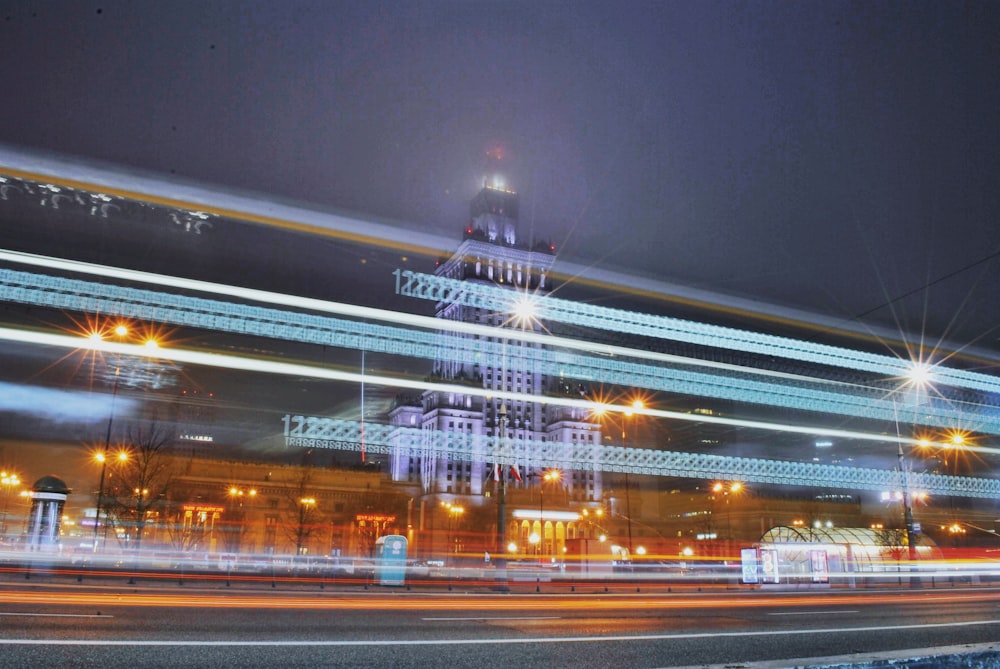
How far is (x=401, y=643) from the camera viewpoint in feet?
27.1

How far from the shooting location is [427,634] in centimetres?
940

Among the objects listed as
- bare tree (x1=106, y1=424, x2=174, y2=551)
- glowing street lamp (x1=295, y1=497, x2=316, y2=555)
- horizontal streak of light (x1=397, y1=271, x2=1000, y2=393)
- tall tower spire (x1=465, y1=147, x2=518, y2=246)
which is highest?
tall tower spire (x1=465, y1=147, x2=518, y2=246)

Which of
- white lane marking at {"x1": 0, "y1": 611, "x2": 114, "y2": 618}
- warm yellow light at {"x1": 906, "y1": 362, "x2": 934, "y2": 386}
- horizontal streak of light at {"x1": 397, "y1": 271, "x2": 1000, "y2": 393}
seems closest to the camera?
white lane marking at {"x1": 0, "y1": 611, "x2": 114, "y2": 618}

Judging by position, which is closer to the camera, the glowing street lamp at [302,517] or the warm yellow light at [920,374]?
the warm yellow light at [920,374]

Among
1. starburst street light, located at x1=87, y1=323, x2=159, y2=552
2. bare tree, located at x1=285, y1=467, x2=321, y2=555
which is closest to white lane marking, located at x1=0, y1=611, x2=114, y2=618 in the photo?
starburst street light, located at x1=87, y1=323, x2=159, y2=552

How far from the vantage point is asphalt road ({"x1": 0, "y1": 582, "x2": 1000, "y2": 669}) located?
7.01 meters

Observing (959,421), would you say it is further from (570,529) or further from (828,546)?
(570,529)

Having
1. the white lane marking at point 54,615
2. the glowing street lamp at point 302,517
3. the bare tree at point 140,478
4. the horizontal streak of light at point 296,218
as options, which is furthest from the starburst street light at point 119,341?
the white lane marking at point 54,615

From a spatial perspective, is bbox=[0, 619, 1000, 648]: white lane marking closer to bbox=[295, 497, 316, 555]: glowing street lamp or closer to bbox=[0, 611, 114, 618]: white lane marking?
bbox=[0, 611, 114, 618]: white lane marking

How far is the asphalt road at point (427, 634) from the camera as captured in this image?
23.0ft

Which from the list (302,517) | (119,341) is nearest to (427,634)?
(119,341)

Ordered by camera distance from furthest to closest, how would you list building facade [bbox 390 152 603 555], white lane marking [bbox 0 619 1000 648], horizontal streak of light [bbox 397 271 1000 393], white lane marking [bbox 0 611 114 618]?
building facade [bbox 390 152 603 555]
horizontal streak of light [bbox 397 271 1000 393]
white lane marking [bbox 0 611 114 618]
white lane marking [bbox 0 619 1000 648]

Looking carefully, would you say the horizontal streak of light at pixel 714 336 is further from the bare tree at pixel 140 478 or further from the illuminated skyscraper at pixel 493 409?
the illuminated skyscraper at pixel 493 409

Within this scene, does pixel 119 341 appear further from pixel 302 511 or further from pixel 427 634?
pixel 427 634
